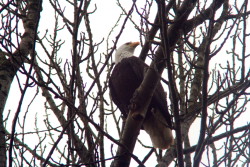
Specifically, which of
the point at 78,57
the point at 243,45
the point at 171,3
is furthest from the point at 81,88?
the point at 243,45

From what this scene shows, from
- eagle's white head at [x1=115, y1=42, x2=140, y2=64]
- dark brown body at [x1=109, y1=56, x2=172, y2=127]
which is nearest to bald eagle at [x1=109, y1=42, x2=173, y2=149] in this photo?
dark brown body at [x1=109, y1=56, x2=172, y2=127]

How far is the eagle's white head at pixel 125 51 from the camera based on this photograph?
185 inches

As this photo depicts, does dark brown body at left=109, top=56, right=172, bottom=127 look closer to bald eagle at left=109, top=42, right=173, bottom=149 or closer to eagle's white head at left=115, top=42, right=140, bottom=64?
bald eagle at left=109, top=42, right=173, bottom=149

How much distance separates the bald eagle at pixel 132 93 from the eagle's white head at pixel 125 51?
54 centimetres

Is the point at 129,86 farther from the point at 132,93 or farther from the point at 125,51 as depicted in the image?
the point at 125,51

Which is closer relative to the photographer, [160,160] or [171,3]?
[171,3]

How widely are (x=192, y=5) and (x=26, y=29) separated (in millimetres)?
1615

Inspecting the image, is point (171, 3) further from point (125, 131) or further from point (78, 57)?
point (125, 131)

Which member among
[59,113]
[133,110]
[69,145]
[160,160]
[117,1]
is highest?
[117,1]

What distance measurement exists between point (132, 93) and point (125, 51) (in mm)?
997

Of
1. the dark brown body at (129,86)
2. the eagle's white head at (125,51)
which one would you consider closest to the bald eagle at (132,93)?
the dark brown body at (129,86)

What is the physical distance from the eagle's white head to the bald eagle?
54 centimetres

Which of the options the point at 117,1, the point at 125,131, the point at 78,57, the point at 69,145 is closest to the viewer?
the point at 69,145

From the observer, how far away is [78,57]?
2.47m
